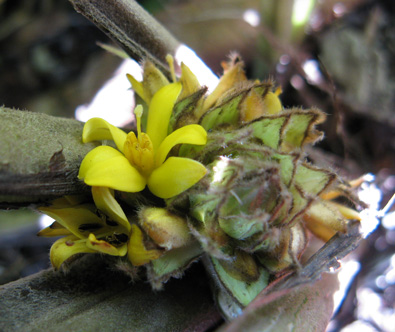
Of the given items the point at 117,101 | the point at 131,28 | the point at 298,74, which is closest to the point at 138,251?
the point at 131,28

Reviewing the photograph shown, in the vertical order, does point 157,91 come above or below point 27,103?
below

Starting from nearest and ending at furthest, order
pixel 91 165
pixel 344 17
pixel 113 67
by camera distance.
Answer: pixel 91 165
pixel 113 67
pixel 344 17

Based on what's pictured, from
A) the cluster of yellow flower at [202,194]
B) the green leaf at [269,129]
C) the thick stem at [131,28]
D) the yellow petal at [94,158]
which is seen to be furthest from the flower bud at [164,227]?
the thick stem at [131,28]

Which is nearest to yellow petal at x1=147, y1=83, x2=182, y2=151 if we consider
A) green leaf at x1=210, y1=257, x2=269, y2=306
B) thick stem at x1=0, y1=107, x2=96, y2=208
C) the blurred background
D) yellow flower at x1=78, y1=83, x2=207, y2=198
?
yellow flower at x1=78, y1=83, x2=207, y2=198

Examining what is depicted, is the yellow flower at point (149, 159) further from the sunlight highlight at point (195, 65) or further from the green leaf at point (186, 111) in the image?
the sunlight highlight at point (195, 65)

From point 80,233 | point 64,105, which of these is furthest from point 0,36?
point 80,233

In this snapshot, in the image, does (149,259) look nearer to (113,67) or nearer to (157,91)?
(157,91)

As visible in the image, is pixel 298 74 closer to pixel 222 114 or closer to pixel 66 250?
pixel 222 114

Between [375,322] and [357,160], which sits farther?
[375,322]
